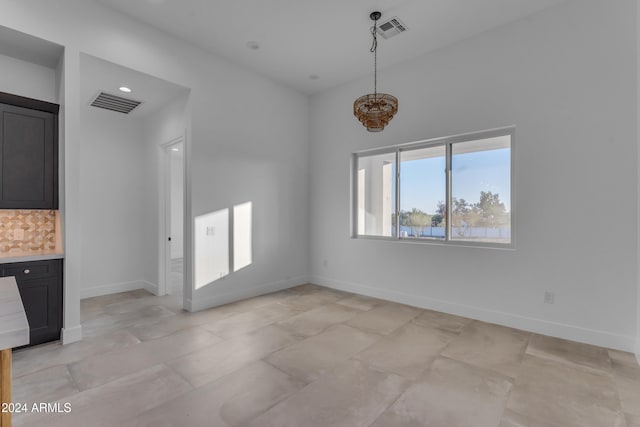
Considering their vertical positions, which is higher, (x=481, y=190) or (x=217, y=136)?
(x=217, y=136)

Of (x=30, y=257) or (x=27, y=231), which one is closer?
(x=30, y=257)

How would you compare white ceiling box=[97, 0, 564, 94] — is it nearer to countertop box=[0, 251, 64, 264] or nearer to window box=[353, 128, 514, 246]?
window box=[353, 128, 514, 246]

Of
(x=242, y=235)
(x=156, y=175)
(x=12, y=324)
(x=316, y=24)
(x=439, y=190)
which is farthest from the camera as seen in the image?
(x=156, y=175)

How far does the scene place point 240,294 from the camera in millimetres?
4820

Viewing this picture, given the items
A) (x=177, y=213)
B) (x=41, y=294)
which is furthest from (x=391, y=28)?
(x=177, y=213)

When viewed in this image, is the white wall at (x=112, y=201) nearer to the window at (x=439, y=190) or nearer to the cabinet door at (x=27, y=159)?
the cabinet door at (x=27, y=159)

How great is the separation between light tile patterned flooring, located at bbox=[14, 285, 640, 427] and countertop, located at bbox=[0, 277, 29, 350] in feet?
3.60

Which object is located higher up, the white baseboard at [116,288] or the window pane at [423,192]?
the window pane at [423,192]

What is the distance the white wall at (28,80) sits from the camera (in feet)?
11.3

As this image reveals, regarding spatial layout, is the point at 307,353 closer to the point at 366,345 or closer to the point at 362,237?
the point at 366,345

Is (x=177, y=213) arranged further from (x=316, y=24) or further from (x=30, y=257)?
(x=316, y=24)

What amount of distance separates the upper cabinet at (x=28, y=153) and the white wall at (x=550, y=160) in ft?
13.9

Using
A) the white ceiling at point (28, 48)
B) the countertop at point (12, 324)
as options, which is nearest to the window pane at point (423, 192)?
the countertop at point (12, 324)

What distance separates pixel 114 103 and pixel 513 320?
6.09 metres
